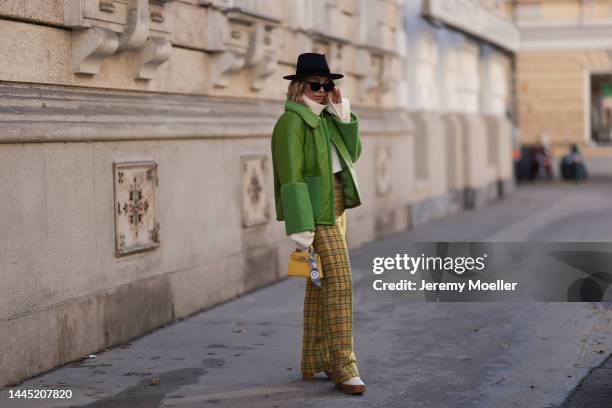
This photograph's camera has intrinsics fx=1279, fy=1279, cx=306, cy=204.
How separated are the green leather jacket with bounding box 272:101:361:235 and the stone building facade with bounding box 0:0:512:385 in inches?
66.1

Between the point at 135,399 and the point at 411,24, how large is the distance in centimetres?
1494

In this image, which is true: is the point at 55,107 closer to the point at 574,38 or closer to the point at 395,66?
the point at 395,66

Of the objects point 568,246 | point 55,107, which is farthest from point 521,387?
point 568,246

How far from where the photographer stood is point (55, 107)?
8.23 m

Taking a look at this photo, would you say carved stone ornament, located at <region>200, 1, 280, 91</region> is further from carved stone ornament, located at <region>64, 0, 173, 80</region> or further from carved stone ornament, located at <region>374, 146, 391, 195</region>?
carved stone ornament, located at <region>374, 146, 391, 195</region>

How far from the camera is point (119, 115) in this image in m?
9.17

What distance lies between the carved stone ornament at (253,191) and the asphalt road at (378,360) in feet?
2.33

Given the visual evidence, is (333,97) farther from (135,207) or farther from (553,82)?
(553,82)

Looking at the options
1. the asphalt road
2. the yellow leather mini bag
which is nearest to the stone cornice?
the asphalt road

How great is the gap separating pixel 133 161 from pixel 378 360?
2466mm

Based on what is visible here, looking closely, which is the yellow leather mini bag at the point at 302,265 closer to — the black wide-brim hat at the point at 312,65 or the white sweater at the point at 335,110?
the white sweater at the point at 335,110

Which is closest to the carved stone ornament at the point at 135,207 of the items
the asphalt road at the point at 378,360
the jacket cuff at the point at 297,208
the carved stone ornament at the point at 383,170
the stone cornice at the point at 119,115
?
the stone cornice at the point at 119,115

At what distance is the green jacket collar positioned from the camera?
7086mm

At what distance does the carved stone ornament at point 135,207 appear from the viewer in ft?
29.9
